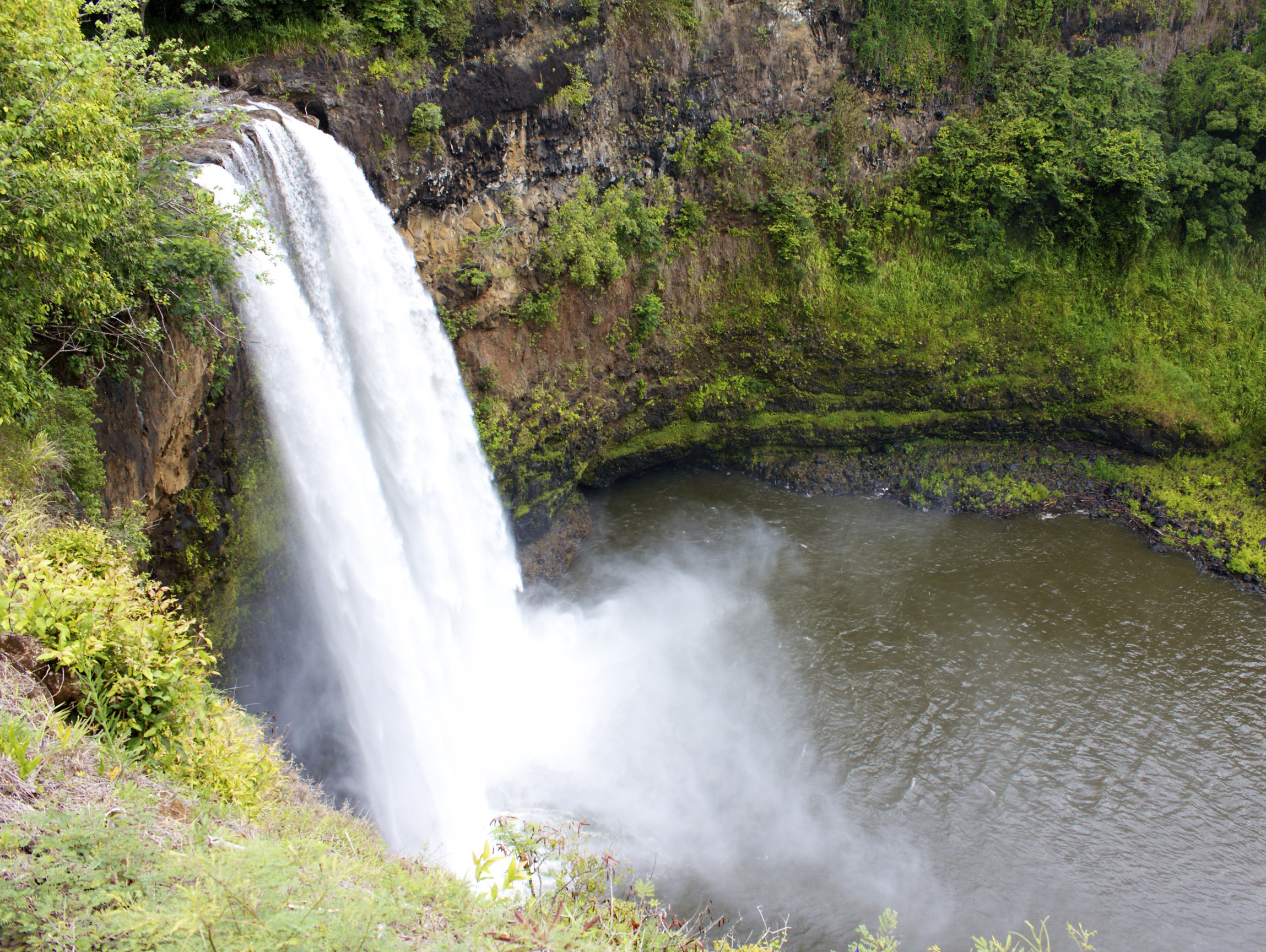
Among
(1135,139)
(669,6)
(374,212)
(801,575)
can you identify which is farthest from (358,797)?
(1135,139)

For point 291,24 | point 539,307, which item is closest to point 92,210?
point 291,24

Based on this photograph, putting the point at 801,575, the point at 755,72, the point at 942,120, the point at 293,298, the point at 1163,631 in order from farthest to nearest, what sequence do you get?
the point at 942,120
the point at 755,72
the point at 801,575
the point at 1163,631
the point at 293,298

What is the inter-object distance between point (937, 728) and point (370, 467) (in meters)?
10.4

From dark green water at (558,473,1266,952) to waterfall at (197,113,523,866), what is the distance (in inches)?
99.5

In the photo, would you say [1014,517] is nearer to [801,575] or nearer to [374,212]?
[801,575]

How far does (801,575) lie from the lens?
17188 millimetres

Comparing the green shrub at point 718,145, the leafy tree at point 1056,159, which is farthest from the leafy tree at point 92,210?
the leafy tree at point 1056,159

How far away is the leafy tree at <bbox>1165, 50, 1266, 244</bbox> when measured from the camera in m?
18.2

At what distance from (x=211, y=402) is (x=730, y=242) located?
535 inches

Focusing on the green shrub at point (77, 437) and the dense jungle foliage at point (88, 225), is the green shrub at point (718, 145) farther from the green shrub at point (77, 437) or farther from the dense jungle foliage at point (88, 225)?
the green shrub at point (77, 437)

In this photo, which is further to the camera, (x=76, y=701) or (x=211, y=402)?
(x=211, y=402)

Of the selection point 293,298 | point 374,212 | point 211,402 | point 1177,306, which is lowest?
point 1177,306

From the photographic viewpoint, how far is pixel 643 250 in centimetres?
1845

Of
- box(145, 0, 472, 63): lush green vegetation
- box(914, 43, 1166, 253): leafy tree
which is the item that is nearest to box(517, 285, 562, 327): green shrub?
box(145, 0, 472, 63): lush green vegetation
